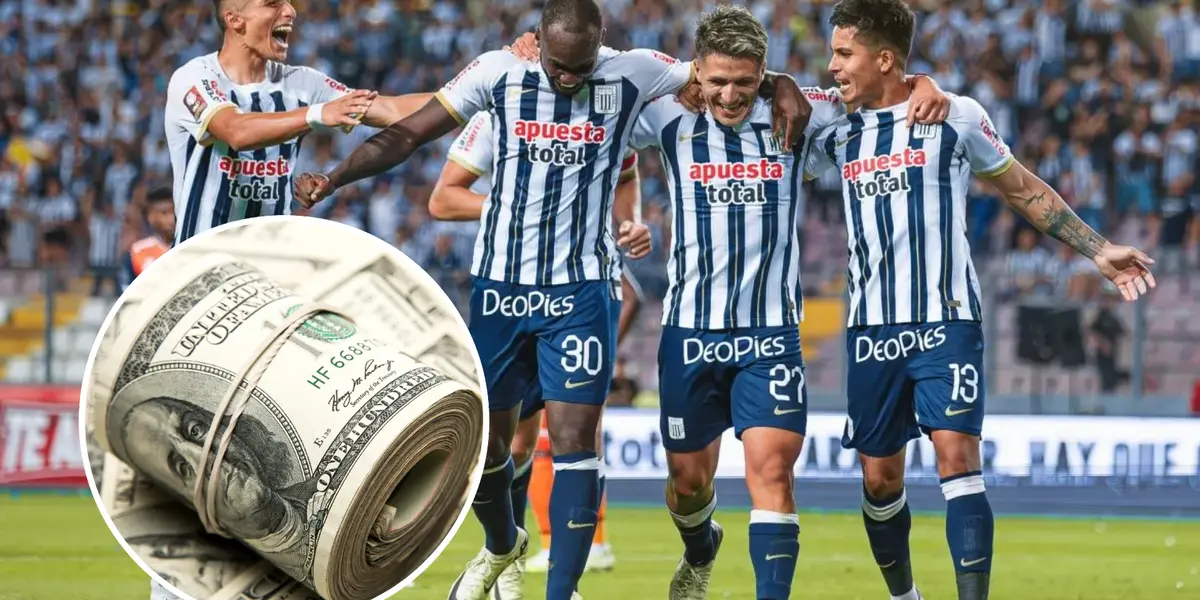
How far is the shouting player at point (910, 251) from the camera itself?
6859mm

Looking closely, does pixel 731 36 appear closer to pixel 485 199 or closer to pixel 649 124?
pixel 649 124

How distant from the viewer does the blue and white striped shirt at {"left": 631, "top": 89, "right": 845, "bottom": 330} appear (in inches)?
277

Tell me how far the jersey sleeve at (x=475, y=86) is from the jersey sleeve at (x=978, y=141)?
1805mm

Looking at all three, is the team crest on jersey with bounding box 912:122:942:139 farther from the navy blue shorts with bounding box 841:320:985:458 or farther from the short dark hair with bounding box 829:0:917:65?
the navy blue shorts with bounding box 841:320:985:458

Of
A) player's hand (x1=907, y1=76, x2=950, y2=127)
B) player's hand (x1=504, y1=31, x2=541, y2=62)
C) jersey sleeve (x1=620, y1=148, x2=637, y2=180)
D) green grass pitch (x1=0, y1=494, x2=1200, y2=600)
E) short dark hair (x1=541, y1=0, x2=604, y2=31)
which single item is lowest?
green grass pitch (x1=0, y1=494, x2=1200, y2=600)

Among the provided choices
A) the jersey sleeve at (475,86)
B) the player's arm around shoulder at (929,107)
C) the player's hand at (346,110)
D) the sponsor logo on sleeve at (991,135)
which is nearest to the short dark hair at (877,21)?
the player's arm around shoulder at (929,107)

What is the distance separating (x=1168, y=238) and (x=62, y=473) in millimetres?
11486

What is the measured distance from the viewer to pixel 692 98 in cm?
724

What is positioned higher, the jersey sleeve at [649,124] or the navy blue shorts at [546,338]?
the jersey sleeve at [649,124]

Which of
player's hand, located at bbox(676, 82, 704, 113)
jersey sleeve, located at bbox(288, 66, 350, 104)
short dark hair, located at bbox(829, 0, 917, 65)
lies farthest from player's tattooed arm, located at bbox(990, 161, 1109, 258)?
jersey sleeve, located at bbox(288, 66, 350, 104)

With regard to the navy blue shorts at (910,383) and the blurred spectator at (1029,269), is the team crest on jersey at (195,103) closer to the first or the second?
the navy blue shorts at (910,383)

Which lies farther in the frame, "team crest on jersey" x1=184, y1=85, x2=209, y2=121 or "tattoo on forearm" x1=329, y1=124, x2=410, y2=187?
"team crest on jersey" x1=184, y1=85, x2=209, y2=121

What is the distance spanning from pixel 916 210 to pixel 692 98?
3.39 ft

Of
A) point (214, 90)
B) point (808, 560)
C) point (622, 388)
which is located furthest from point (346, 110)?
point (622, 388)
